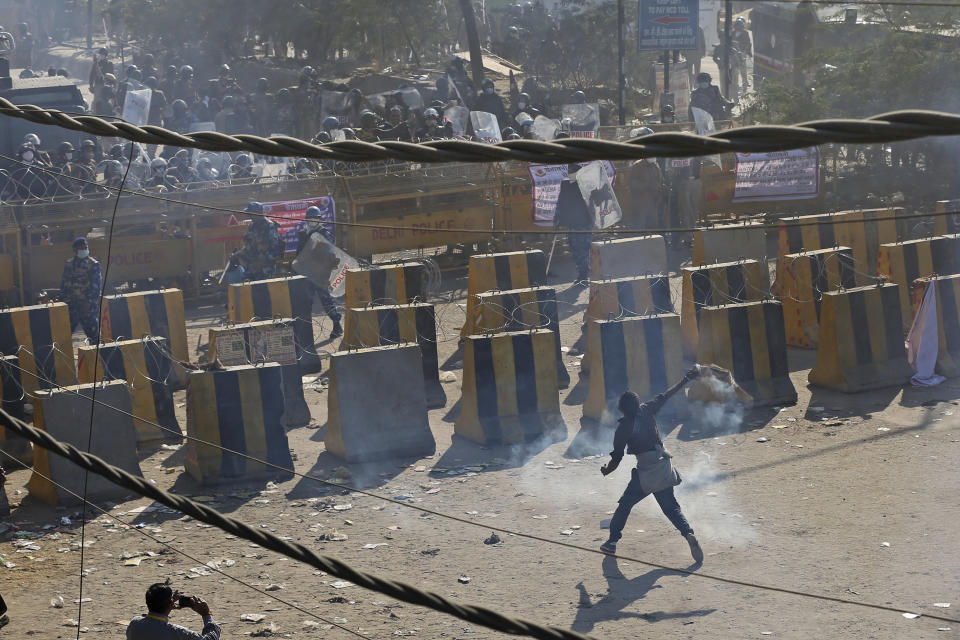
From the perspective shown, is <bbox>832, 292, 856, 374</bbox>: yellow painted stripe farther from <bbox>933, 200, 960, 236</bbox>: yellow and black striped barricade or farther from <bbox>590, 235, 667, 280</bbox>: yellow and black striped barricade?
<bbox>933, 200, 960, 236</bbox>: yellow and black striped barricade

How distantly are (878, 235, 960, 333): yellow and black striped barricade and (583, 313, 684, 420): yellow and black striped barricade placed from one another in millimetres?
3329

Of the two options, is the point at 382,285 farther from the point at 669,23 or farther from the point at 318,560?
the point at 669,23

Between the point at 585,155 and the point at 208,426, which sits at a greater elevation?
the point at 585,155

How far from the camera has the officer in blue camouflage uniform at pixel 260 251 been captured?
44.8 feet

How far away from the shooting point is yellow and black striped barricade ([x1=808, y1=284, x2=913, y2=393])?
1054cm

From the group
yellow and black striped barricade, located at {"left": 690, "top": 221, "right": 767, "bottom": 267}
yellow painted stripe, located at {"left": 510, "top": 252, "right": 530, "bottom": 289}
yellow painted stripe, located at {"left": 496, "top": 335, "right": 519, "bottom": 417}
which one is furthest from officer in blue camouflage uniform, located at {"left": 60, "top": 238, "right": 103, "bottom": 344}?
yellow and black striped barricade, located at {"left": 690, "top": 221, "right": 767, "bottom": 267}

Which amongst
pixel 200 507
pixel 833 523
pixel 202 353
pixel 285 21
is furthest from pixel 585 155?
pixel 285 21

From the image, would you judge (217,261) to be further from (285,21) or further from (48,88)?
(285,21)

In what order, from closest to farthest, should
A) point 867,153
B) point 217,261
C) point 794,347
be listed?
point 794,347 → point 217,261 → point 867,153

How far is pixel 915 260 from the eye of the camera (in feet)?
40.0

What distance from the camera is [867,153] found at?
66.6 ft

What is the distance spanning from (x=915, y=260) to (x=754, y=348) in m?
2.94

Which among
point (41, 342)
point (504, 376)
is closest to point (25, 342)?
point (41, 342)

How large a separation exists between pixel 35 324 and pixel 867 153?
15223 mm
